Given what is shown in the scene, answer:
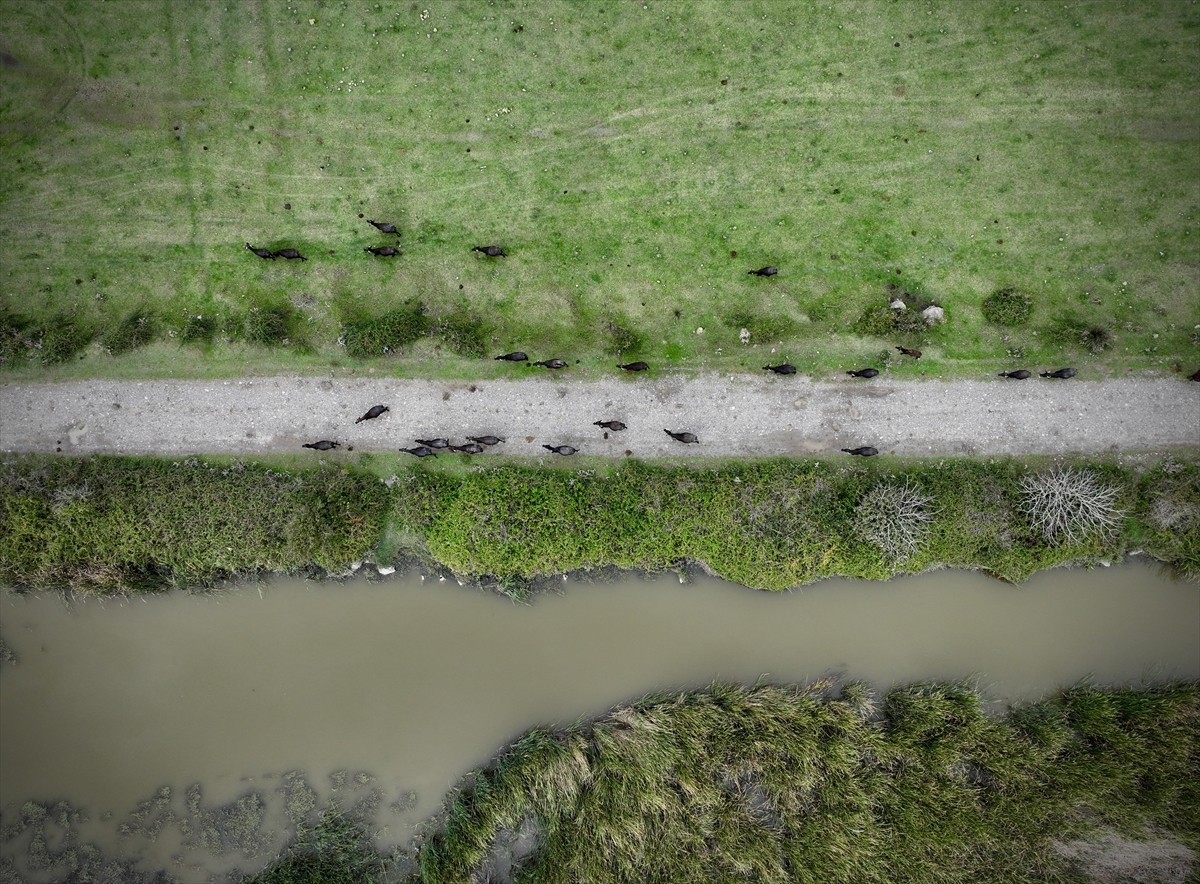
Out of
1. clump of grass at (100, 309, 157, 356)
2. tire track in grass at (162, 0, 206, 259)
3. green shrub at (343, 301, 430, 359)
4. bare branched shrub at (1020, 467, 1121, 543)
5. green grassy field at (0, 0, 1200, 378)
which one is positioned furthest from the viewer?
tire track in grass at (162, 0, 206, 259)

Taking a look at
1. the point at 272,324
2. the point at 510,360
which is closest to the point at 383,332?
the point at 272,324

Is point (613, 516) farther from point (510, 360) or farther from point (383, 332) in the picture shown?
point (383, 332)

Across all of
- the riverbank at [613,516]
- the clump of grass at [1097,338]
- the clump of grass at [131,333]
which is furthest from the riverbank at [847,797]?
the clump of grass at [131,333]

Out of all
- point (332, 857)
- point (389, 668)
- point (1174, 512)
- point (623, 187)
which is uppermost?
point (623, 187)

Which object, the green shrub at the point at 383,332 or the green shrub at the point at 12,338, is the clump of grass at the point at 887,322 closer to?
the green shrub at the point at 383,332

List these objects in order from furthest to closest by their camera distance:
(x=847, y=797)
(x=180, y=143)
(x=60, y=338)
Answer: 1. (x=180, y=143)
2. (x=60, y=338)
3. (x=847, y=797)

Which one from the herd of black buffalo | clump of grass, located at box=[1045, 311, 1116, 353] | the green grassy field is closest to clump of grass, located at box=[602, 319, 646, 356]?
the green grassy field

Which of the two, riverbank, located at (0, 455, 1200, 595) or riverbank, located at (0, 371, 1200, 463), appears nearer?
riverbank, located at (0, 455, 1200, 595)

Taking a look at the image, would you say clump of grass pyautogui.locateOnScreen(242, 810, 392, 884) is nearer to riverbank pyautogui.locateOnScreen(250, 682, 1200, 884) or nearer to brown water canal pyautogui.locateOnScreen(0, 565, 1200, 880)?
brown water canal pyautogui.locateOnScreen(0, 565, 1200, 880)
